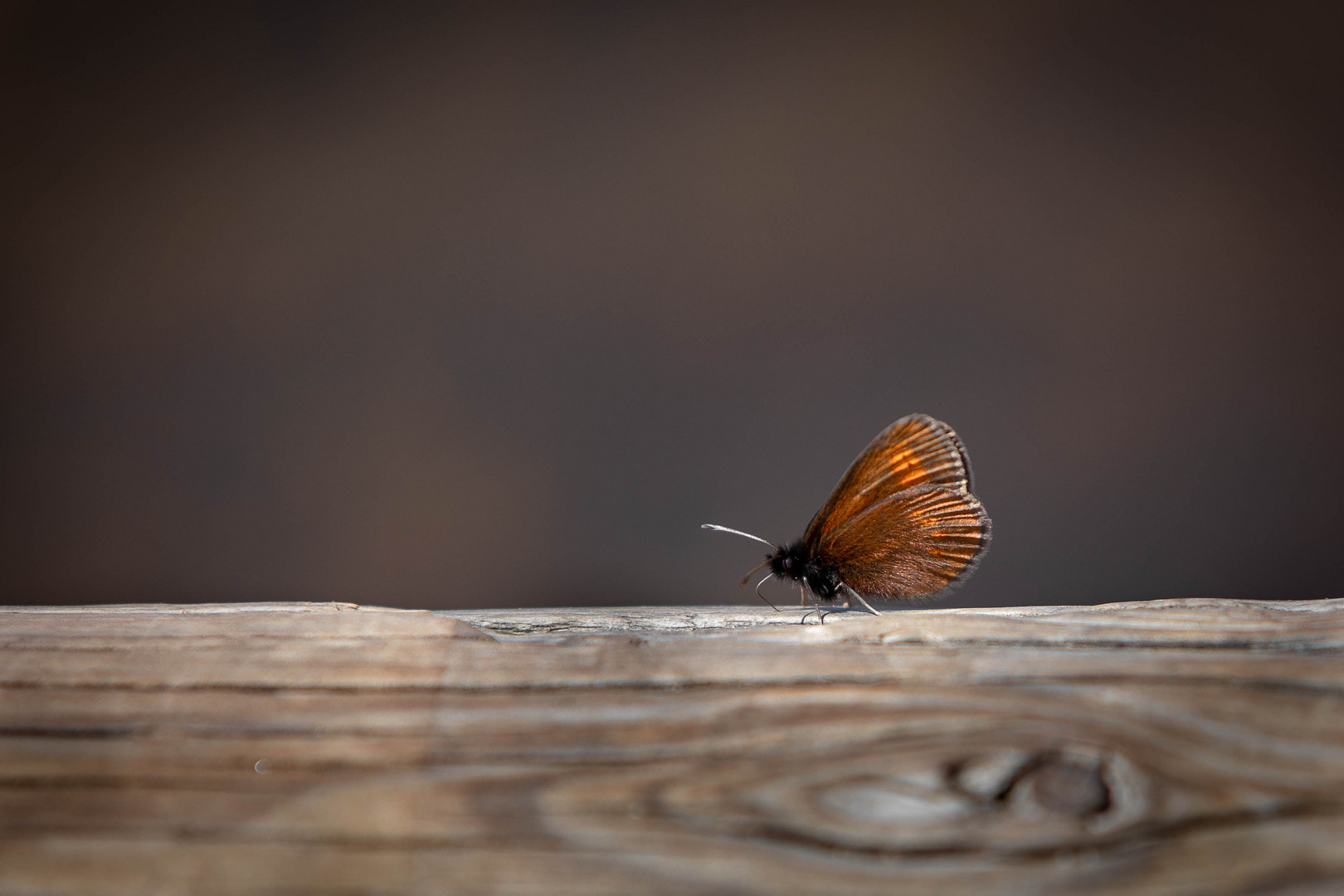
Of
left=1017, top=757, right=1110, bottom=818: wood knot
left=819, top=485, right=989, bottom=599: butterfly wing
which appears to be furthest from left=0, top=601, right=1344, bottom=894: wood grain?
left=819, top=485, right=989, bottom=599: butterfly wing

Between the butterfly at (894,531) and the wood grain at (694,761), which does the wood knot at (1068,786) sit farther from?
the butterfly at (894,531)

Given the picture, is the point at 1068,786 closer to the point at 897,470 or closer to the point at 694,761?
the point at 694,761

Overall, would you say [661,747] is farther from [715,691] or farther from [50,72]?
[50,72]

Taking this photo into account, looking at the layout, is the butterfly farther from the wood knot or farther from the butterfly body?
the wood knot

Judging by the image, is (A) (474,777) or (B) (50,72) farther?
(B) (50,72)

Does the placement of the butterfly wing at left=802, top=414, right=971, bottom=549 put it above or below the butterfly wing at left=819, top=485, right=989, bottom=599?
above

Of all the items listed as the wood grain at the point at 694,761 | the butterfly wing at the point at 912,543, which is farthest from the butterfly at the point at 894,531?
the wood grain at the point at 694,761

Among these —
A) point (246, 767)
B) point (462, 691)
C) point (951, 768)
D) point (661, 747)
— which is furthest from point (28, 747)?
point (951, 768)
